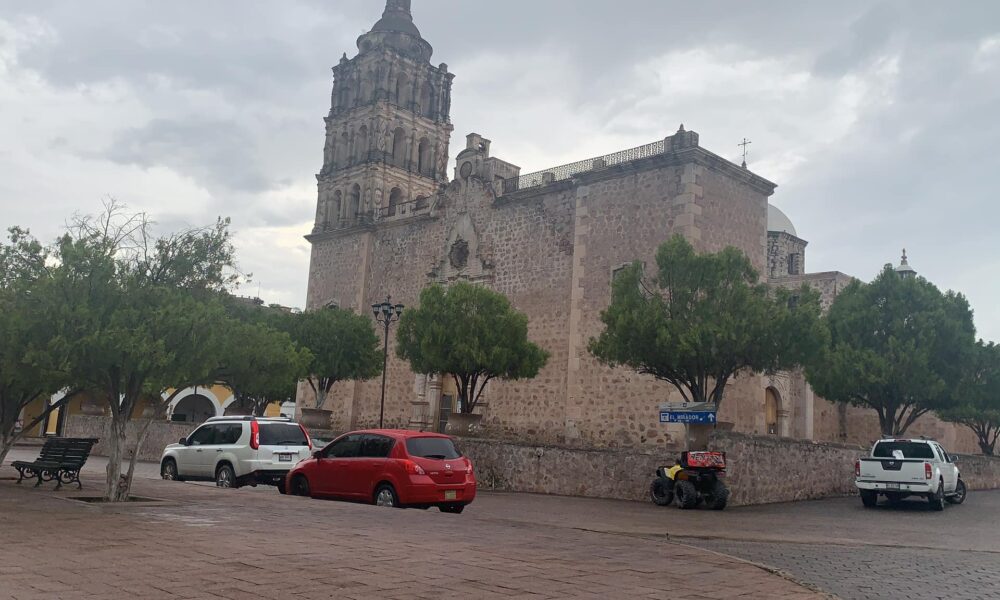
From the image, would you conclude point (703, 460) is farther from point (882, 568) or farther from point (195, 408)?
point (195, 408)

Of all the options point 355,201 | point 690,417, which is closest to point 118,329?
point 690,417

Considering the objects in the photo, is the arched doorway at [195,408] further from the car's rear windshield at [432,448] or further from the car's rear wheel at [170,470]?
the car's rear windshield at [432,448]

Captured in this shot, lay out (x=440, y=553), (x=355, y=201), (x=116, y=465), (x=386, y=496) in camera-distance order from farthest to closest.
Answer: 1. (x=355, y=201)
2. (x=386, y=496)
3. (x=116, y=465)
4. (x=440, y=553)

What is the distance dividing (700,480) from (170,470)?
11269mm

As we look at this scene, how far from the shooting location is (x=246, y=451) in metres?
16.2

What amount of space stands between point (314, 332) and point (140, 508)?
19027 mm

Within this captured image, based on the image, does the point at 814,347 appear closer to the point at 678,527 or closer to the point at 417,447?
the point at 678,527

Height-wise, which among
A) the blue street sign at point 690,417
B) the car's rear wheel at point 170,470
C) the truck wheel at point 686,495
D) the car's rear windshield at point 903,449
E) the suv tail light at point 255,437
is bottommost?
the car's rear wheel at point 170,470

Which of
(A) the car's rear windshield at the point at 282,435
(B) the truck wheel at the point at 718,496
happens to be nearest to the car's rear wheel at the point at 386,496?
(A) the car's rear windshield at the point at 282,435

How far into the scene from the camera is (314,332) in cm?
3008

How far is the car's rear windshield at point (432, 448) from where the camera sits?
12.8 m

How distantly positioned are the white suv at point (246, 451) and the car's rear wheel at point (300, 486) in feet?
3.07

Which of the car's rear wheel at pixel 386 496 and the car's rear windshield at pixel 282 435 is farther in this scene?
the car's rear windshield at pixel 282 435

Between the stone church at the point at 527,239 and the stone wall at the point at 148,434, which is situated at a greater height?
the stone church at the point at 527,239
